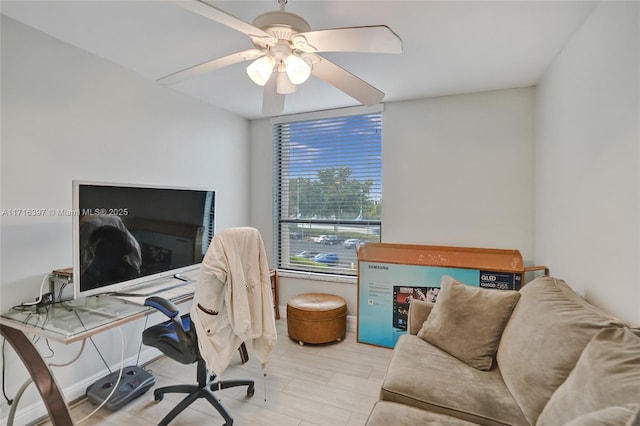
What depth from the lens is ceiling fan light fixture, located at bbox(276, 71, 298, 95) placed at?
174 centimetres

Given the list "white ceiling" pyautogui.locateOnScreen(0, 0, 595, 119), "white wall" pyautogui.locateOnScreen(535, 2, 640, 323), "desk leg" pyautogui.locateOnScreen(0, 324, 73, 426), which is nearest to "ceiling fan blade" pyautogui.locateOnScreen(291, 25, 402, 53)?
"white ceiling" pyautogui.locateOnScreen(0, 0, 595, 119)

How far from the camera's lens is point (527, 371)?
139 cm

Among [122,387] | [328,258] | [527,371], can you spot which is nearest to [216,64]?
[527,371]

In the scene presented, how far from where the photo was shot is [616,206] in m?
1.47

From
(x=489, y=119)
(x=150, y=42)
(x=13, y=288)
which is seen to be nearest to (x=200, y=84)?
(x=150, y=42)

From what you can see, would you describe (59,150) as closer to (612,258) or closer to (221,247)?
(221,247)

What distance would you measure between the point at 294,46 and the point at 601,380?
1.73m

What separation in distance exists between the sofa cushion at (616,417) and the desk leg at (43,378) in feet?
6.95

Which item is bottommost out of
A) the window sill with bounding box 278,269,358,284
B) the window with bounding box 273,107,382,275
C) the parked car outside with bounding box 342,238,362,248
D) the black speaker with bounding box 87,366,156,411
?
the black speaker with bounding box 87,366,156,411

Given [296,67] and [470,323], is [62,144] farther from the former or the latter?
[470,323]

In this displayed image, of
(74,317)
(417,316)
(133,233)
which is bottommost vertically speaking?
(417,316)

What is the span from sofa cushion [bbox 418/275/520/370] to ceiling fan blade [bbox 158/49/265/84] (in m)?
1.82

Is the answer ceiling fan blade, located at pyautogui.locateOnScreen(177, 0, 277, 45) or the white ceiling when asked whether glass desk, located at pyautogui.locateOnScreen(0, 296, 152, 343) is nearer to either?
ceiling fan blade, located at pyautogui.locateOnScreen(177, 0, 277, 45)

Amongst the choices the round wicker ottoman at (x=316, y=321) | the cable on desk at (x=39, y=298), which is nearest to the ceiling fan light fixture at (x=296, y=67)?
the cable on desk at (x=39, y=298)
